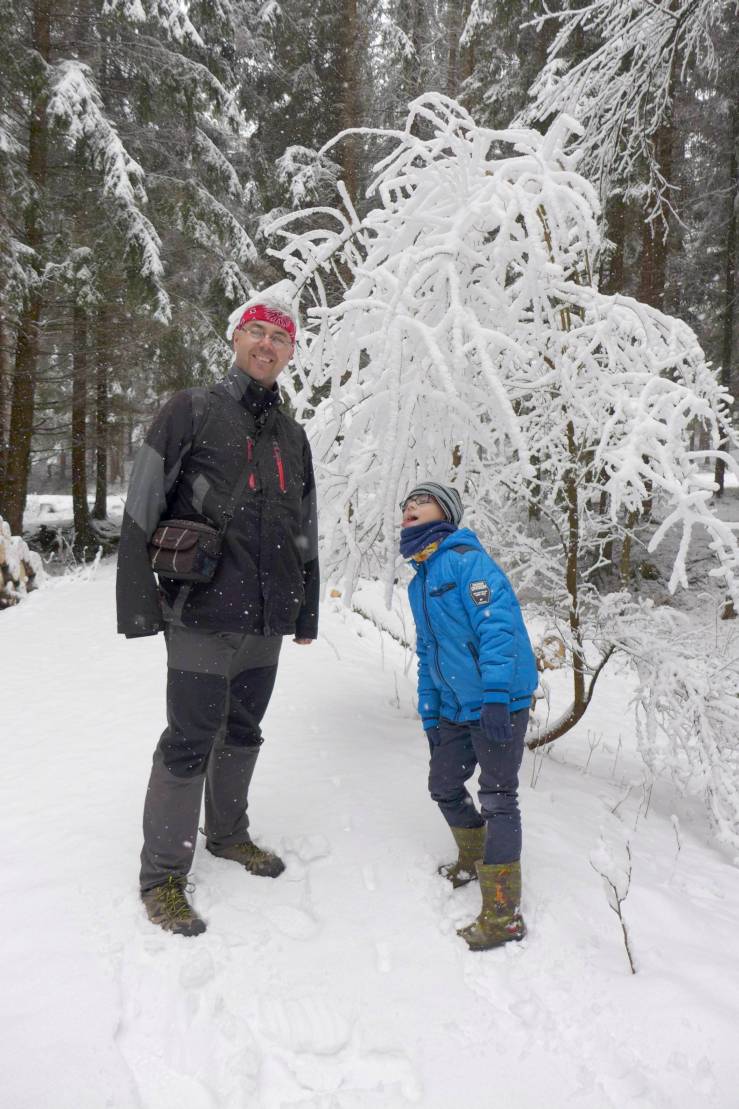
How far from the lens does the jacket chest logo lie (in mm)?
2348

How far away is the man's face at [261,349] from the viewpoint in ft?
8.25

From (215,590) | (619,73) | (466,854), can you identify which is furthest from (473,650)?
(619,73)

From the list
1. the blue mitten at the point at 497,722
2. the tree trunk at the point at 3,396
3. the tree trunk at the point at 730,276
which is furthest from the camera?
the tree trunk at the point at 730,276

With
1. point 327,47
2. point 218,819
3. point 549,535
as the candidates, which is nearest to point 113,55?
point 327,47

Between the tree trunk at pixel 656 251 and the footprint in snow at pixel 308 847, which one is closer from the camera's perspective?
the footprint in snow at pixel 308 847

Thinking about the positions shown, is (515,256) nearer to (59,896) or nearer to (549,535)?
(59,896)

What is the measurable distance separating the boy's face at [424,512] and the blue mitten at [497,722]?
0.77 meters

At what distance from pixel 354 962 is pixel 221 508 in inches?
64.2

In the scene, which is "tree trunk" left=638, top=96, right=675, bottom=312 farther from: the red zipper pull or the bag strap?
the bag strap

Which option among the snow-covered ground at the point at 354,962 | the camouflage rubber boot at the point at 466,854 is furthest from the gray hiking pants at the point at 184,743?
the camouflage rubber boot at the point at 466,854

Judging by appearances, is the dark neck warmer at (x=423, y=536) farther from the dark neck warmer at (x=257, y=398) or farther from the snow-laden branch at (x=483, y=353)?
the dark neck warmer at (x=257, y=398)

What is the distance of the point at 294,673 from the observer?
5.34 m

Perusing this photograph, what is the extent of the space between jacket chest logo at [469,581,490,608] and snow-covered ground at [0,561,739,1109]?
3.80 feet

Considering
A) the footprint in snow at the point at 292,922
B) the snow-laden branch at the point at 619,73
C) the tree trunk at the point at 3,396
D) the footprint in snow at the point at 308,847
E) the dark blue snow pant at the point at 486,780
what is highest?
the snow-laden branch at the point at 619,73
